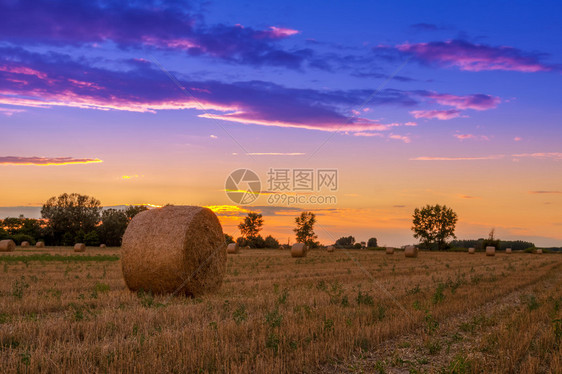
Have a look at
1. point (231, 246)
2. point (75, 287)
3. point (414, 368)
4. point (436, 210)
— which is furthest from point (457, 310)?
point (436, 210)

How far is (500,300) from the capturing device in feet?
46.0

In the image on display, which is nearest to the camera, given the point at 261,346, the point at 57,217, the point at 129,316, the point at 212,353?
the point at 212,353

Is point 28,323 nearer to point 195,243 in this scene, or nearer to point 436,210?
point 195,243

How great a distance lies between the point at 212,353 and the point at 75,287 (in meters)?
9.42

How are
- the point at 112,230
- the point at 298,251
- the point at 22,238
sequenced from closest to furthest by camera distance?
1. the point at 298,251
2. the point at 22,238
3. the point at 112,230

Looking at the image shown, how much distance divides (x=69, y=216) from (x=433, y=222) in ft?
226

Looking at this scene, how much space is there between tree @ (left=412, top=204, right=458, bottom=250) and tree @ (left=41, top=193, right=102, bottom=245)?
2430 inches

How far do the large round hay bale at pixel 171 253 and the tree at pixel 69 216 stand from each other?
67223 millimetres

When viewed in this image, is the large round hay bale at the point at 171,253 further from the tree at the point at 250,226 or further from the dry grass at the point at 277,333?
the tree at the point at 250,226

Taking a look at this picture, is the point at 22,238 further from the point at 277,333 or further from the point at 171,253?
the point at 277,333

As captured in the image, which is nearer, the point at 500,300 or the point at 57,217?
the point at 500,300

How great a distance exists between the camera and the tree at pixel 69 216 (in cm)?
7762

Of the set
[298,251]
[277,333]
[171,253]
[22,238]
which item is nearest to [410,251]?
[298,251]

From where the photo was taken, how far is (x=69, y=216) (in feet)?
263
